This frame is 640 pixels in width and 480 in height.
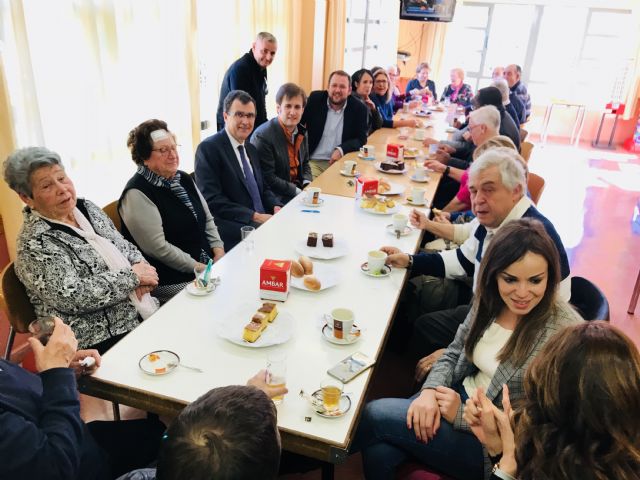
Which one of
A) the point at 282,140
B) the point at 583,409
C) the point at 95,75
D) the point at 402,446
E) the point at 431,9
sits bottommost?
the point at 402,446

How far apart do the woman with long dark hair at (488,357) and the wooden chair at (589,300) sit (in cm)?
20

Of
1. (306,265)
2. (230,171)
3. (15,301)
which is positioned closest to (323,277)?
(306,265)

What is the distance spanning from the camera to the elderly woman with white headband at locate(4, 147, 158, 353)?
1762 mm

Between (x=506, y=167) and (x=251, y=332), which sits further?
(x=506, y=167)

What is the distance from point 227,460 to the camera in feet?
2.66

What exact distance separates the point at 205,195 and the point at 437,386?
1885 mm

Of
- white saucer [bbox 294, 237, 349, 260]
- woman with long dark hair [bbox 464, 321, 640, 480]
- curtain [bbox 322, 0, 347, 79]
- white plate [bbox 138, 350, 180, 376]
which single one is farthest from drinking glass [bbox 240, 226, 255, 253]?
curtain [bbox 322, 0, 347, 79]

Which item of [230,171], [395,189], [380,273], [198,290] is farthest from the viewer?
[395,189]

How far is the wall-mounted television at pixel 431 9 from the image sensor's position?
739cm

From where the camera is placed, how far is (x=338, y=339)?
1640mm

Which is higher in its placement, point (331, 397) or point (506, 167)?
point (506, 167)

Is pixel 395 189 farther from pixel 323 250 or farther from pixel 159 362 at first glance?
pixel 159 362

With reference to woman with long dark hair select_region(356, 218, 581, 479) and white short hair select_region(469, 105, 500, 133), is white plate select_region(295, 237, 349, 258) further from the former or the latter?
white short hair select_region(469, 105, 500, 133)

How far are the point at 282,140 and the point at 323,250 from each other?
1.63 meters
